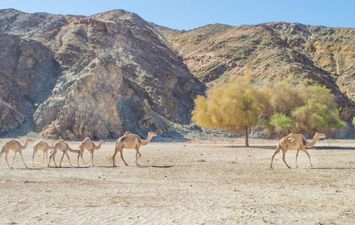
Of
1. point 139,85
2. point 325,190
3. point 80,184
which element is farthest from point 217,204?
point 139,85

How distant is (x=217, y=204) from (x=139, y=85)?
7590cm

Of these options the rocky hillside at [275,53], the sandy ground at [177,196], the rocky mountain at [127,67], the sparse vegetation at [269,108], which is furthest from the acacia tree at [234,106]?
the rocky hillside at [275,53]

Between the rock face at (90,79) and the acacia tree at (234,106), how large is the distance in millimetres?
14119

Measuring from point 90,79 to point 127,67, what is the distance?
2959 cm

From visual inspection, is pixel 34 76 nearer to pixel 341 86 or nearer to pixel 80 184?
pixel 80 184

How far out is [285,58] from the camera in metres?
112

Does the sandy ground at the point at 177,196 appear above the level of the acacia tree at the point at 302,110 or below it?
below

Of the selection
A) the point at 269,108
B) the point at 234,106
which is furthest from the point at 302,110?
the point at 234,106

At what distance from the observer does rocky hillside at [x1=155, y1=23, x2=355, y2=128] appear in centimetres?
10738

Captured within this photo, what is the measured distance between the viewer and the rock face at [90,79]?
209ft

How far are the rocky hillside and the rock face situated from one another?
12740 mm

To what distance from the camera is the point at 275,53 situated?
117 metres

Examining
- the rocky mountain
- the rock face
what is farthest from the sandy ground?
the rocky mountain

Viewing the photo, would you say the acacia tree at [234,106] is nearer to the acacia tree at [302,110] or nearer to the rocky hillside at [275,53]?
the acacia tree at [302,110]
